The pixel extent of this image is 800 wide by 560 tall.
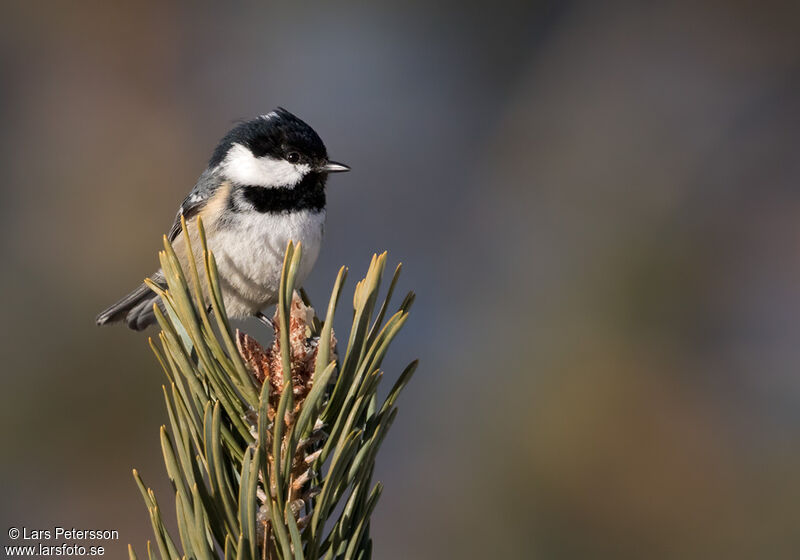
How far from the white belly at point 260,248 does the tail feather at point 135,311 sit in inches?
10.8

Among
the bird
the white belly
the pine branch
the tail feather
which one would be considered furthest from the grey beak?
the pine branch

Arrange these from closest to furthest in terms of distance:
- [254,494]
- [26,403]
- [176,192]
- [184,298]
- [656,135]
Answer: [254,494] → [184,298] → [26,403] → [176,192] → [656,135]

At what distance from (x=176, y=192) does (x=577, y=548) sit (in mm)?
1823

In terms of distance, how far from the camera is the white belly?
70.7 inches

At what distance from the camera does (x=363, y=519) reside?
36.0 inches

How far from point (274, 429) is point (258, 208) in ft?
3.47

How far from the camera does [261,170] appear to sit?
1.94m

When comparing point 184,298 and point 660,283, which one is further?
point 660,283

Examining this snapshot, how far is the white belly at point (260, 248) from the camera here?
179 cm

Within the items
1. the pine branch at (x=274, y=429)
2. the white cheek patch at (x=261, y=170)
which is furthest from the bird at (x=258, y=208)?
the pine branch at (x=274, y=429)

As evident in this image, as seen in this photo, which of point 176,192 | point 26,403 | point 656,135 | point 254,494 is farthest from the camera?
point 656,135

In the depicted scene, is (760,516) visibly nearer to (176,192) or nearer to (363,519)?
(363,519)

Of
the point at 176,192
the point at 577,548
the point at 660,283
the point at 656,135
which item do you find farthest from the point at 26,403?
the point at 656,135

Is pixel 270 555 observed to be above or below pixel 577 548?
above
